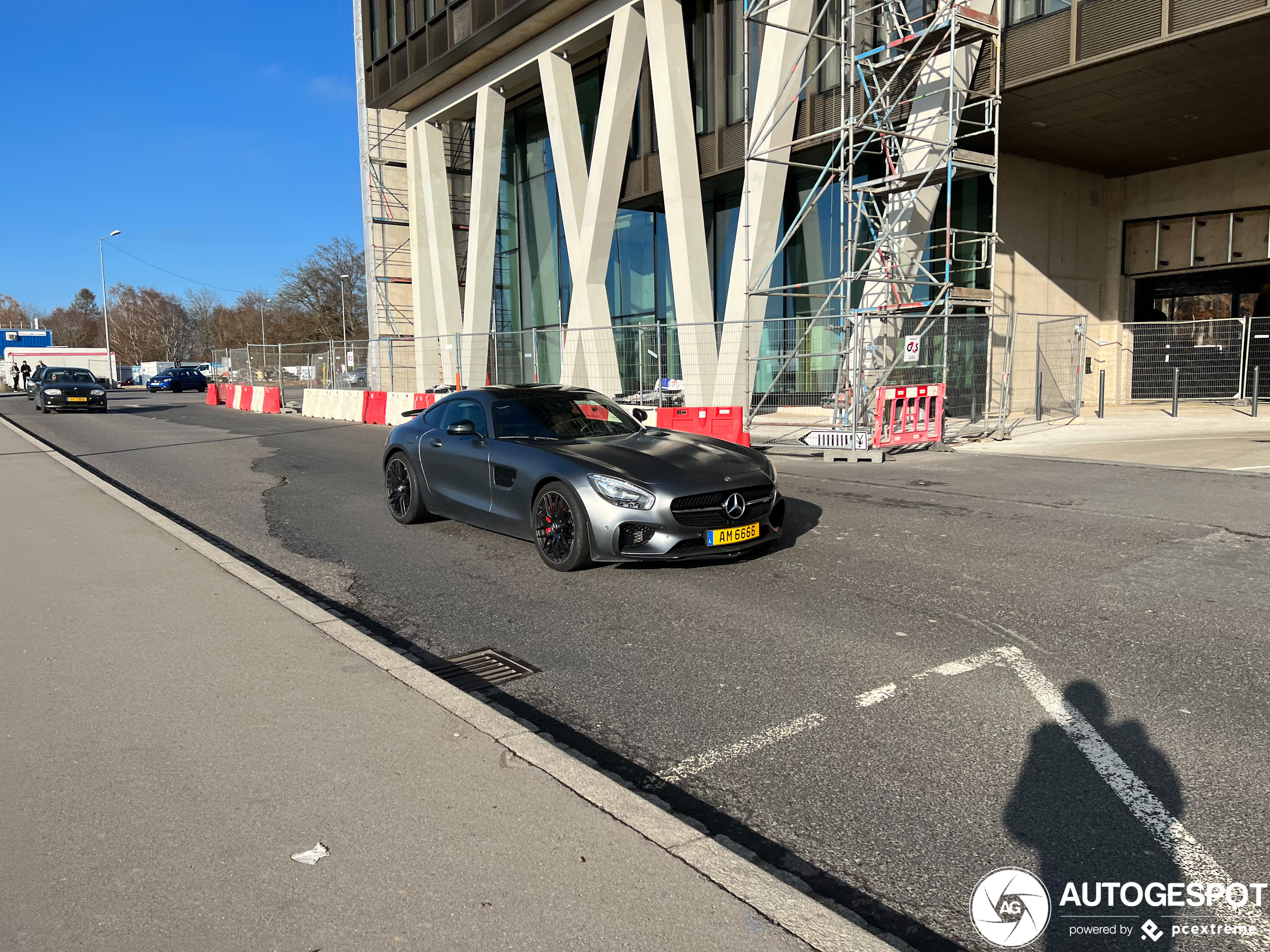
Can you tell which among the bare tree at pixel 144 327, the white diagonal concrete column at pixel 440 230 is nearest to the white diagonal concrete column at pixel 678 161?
the white diagonal concrete column at pixel 440 230

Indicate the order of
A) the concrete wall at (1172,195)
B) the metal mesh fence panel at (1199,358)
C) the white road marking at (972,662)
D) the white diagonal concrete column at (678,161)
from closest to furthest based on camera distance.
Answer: the white road marking at (972,662), the metal mesh fence panel at (1199,358), the white diagonal concrete column at (678,161), the concrete wall at (1172,195)

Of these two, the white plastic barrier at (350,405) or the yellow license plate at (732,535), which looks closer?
the yellow license plate at (732,535)

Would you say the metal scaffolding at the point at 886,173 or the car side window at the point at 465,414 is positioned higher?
the metal scaffolding at the point at 886,173

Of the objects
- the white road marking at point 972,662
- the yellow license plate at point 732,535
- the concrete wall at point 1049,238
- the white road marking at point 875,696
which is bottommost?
the white road marking at point 875,696

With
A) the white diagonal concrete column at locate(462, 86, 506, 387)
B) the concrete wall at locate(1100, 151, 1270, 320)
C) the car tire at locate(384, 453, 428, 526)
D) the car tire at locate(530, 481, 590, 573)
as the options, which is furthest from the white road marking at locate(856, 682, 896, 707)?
the white diagonal concrete column at locate(462, 86, 506, 387)

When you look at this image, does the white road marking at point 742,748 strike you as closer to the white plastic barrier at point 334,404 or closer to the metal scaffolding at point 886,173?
the metal scaffolding at point 886,173

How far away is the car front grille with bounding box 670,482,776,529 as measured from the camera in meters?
6.45

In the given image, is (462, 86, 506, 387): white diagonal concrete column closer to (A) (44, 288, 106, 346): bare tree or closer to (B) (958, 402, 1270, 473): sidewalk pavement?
(B) (958, 402, 1270, 473): sidewalk pavement

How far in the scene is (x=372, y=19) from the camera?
33.9 metres

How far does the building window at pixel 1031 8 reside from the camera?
15.9 m

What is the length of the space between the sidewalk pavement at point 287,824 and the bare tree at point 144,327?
106 metres

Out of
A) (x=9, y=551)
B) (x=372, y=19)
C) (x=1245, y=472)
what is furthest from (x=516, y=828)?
(x=372, y=19)

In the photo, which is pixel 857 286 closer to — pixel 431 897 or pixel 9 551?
pixel 9 551

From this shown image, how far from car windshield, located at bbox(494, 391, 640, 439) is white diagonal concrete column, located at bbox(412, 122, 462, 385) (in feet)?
80.2
